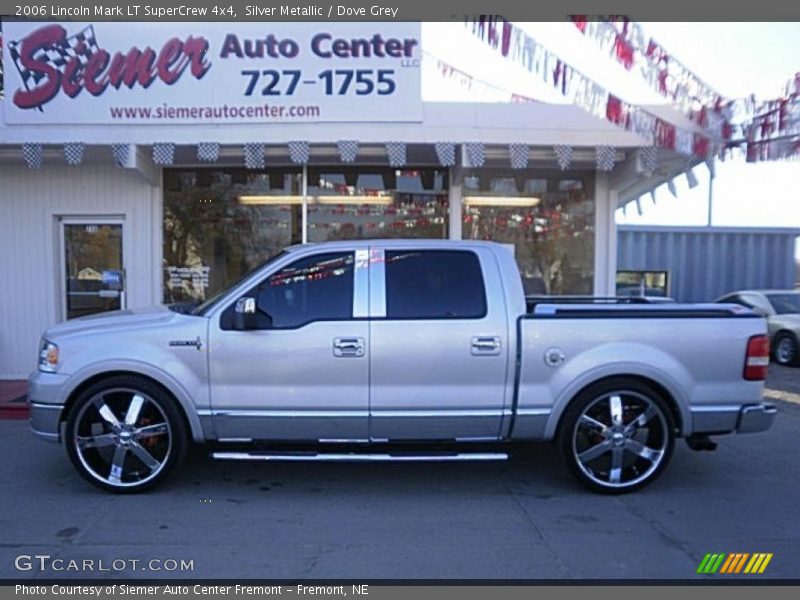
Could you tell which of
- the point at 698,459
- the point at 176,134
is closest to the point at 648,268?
the point at 698,459

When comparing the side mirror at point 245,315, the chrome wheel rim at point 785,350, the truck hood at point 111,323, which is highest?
the side mirror at point 245,315

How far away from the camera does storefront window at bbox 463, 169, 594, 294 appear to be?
349 inches

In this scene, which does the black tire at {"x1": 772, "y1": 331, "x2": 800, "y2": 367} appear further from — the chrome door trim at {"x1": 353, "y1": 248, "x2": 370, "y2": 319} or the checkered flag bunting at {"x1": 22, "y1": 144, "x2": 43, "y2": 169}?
the checkered flag bunting at {"x1": 22, "y1": 144, "x2": 43, "y2": 169}

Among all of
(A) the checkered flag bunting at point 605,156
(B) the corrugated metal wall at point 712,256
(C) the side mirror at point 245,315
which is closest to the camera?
(C) the side mirror at point 245,315

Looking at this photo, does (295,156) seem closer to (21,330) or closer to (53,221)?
(53,221)

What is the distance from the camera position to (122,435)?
14.7 ft

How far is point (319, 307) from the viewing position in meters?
4.52

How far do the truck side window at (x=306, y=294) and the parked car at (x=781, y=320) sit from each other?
1019cm

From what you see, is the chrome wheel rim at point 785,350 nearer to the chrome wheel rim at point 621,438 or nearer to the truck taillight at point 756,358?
the truck taillight at point 756,358

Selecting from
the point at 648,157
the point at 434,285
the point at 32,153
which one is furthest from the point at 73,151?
the point at 648,157

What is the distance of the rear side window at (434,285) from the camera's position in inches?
178

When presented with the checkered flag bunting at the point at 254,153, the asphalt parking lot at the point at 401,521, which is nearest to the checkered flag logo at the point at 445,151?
the checkered flag bunting at the point at 254,153

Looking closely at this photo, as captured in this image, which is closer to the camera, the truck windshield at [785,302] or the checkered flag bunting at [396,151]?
the checkered flag bunting at [396,151]

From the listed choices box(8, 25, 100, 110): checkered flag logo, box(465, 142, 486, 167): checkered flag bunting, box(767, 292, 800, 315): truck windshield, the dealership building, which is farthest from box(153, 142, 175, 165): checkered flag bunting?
box(767, 292, 800, 315): truck windshield
